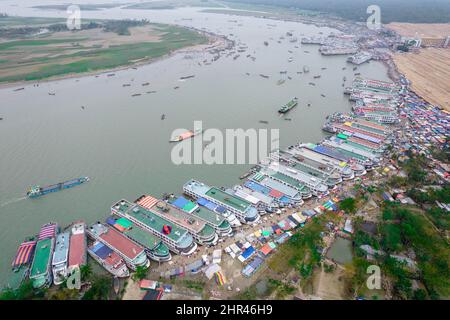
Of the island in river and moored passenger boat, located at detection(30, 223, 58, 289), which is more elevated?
the island in river

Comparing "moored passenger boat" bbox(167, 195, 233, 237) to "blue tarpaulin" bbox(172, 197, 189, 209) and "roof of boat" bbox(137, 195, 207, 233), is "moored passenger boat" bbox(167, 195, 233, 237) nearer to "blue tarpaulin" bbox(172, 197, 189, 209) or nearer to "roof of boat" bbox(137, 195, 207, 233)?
"blue tarpaulin" bbox(172, 197, 189, 209)

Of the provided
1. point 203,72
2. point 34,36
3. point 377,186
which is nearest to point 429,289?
→ point 377,186

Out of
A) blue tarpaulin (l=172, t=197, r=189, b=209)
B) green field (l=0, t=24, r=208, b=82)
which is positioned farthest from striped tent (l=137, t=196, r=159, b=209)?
green field (l=0, t=24, r=208, b=82)

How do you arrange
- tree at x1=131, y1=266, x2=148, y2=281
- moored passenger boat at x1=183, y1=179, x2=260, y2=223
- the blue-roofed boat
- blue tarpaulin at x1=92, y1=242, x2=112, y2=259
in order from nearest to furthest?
tree at x1=131, y1=266, x2=148, y2=281 < the blue-roofed boat < blue tarpaulin at x1=92, y1=242, x2=112, y2=259 < moored passenger boat at x1=183, y1=179, x2=260, y2=223

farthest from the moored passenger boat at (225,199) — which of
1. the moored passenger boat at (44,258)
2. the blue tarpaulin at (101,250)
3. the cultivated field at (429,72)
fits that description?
the cultivated field at (429,72)

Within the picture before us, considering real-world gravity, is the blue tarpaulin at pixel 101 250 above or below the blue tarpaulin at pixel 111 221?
below

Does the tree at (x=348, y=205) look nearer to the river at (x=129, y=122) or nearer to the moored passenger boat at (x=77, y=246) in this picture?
the river at (x=129, y=122)

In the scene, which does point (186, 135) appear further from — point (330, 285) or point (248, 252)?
point (330, 285)
